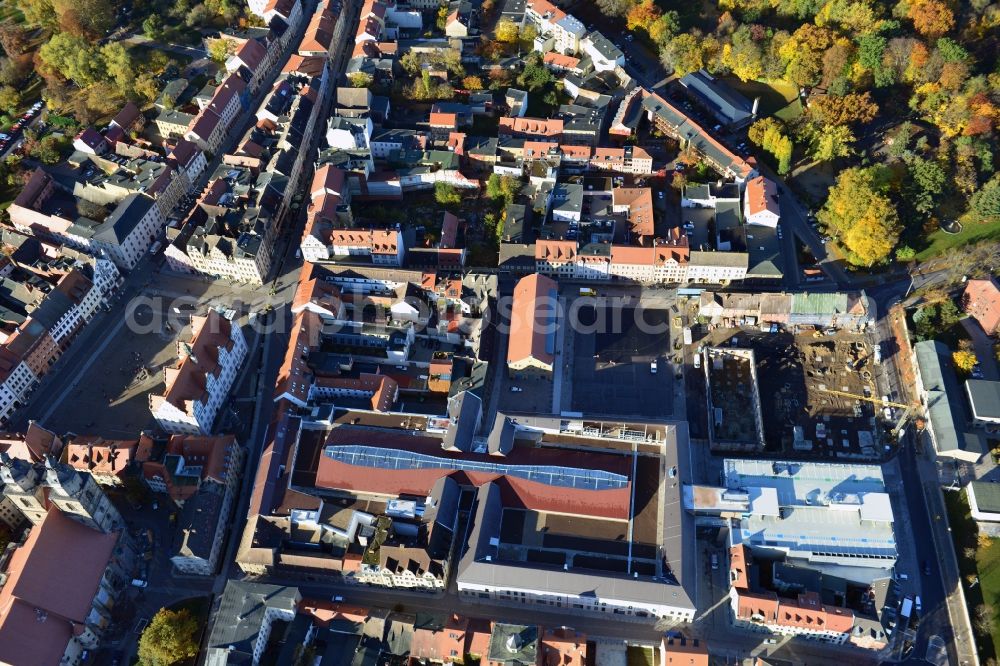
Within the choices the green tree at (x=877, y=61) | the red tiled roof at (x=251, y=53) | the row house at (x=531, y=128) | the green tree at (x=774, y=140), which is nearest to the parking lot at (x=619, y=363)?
the row house at (x=531, y=128)

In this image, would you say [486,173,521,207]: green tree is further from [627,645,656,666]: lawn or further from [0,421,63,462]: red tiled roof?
[0,421,63,462]: red tiled roof

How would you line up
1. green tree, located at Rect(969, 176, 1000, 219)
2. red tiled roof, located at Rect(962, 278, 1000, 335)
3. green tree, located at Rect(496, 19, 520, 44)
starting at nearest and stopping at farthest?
1. red tiled roof, located at Rect(962, 278, 1000, 335)
2. green tree, located at Rect(969, 176, 1000, 219)
3. green tree, located at Rect(496, 19, 520, 44)

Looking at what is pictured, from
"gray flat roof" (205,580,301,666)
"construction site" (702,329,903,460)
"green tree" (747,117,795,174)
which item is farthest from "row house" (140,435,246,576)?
"green tree" (747,117,795,174)

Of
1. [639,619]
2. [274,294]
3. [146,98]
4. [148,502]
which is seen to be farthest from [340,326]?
[146,98]

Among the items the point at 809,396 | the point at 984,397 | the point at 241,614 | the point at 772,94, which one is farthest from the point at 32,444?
the point at 772,94

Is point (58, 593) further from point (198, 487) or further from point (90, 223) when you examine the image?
point (90, 223)

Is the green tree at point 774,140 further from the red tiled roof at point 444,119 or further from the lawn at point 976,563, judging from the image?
the lawn at point 976,563

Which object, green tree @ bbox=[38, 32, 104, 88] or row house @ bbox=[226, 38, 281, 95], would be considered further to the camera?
green tree @ bbox=[38, 32, 104, 88]
